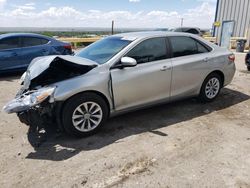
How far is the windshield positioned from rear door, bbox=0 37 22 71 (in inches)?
161

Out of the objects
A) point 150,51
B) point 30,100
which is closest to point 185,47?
point 150,51

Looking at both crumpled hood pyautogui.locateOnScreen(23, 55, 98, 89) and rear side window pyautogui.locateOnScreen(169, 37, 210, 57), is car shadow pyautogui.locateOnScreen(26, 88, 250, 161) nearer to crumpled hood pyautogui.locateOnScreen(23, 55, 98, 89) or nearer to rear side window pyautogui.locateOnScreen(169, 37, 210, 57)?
crumpled hood pyautogui.locateOnScreen(23, 55, 98, 89)

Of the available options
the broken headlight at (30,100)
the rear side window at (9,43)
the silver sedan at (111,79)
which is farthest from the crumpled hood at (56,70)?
the rear side window at (9,43)

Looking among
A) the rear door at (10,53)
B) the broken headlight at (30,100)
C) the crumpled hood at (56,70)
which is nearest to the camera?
the broken headlight at (30,100)

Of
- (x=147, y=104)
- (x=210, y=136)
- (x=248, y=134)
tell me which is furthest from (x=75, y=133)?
(x=248, y=134)

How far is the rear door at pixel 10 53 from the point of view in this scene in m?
7.68

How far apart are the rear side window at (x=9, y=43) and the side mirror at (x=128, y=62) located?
5.41m

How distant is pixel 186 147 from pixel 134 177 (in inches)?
41.0

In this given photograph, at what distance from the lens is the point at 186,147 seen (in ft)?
11.5

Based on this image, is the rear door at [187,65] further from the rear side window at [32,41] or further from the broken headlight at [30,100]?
the rear side window at [32,41]

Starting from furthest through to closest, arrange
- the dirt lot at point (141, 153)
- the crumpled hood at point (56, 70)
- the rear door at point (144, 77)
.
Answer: the rear door at point (144, 77) < the crumpled hood at point (56, 70) < the dirt lot at point (141, 153)

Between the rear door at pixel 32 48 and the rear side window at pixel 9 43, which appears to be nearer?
the rear side window at pixel 9 43

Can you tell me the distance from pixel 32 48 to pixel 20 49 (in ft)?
1.23

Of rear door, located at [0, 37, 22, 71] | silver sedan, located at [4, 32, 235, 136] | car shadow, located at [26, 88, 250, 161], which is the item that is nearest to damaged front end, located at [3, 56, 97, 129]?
silver sedan, located at [4, 32, 235, 136]
